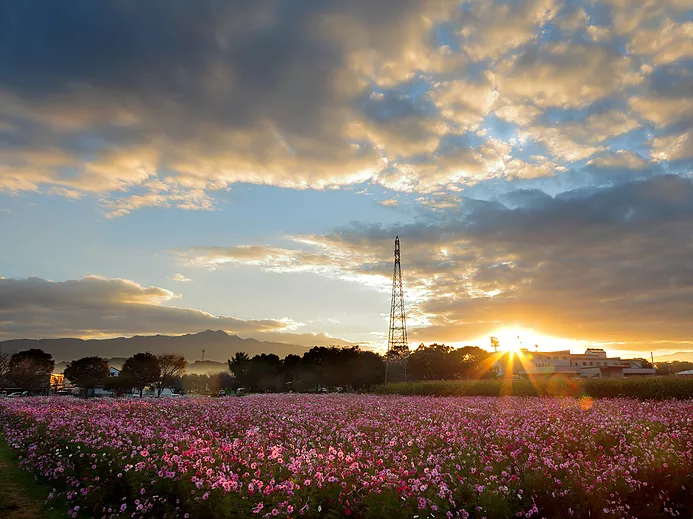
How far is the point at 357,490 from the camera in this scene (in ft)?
23.8

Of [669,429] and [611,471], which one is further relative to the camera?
[669,429]

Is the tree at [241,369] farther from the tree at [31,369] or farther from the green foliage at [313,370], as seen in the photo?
the tree at [31,369]

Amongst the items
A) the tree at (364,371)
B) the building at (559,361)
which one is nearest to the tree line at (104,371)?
the tree at (364,371)

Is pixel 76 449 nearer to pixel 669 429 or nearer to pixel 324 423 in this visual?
pixel 324 423

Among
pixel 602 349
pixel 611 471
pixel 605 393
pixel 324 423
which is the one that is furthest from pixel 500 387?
pixel 602 349

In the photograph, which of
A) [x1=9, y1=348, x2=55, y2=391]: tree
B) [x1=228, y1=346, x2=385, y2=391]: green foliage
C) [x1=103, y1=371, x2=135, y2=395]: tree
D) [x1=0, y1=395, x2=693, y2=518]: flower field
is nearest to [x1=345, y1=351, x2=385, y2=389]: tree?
[x1=228, y1=346, x2=385, y2=391]: green foliage

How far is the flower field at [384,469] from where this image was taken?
7.05 m

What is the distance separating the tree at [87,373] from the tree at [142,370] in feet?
12.2

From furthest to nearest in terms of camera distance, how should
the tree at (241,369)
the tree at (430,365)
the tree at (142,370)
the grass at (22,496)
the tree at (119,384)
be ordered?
the tree at (430,365) < the tree at (241,369) < the tree at (142,370) < the tree at (119,384) < the grass at (22,496)

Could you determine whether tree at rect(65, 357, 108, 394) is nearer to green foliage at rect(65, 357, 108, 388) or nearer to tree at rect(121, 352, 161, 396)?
green foliage at rect(65, 357, 108, 388)

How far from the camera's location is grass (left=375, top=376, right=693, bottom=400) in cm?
2817

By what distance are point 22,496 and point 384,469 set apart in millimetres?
9692

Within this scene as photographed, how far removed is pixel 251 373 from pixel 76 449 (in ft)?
270

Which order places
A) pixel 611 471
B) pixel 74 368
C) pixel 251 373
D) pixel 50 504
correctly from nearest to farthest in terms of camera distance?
1. pixel 611 471
2. pixel 50 504
3. pixel 74 368
4. pixel 251 373
